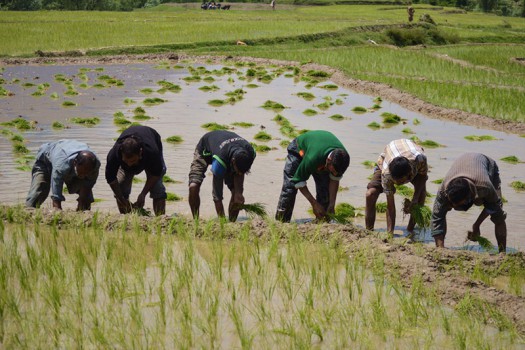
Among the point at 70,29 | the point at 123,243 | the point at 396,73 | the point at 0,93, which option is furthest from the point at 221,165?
the point at 70,29

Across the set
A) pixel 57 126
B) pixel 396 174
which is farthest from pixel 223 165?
pixel 57 126

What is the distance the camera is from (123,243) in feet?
17.1

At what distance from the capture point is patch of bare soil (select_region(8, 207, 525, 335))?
4.45 m

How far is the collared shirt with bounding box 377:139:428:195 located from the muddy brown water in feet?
2.25

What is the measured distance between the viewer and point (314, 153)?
5.60 meters

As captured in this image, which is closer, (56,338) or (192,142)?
(56,338)

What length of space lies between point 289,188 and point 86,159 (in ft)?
5.41

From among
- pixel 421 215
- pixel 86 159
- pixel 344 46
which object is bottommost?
pixel 421 215

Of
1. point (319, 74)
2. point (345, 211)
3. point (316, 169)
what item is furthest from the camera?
point (319, 74)

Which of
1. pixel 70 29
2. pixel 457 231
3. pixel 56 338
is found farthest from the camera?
pixel 70 29

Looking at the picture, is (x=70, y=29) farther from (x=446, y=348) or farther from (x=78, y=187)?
(x=446, y=348)

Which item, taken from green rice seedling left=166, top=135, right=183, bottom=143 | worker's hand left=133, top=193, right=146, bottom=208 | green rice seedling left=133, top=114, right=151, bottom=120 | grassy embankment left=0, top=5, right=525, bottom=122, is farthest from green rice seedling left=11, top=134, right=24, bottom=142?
grassy embankment left=0, top=5, right=525, bottom=122

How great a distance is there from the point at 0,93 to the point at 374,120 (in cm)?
678

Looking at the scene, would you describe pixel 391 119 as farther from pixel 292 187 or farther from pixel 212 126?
pixel 292 187
